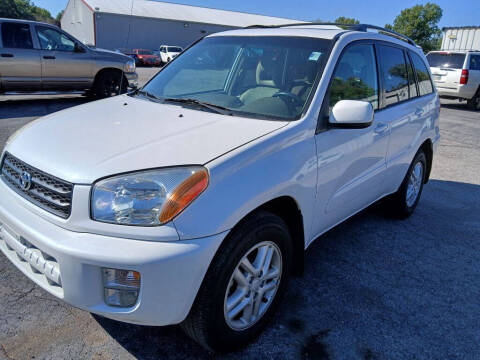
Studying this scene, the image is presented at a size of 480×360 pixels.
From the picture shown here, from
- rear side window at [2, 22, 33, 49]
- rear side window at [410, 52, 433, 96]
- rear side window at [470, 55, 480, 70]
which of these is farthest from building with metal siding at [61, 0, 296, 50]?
rear side window at [410, 52, 433, 96]

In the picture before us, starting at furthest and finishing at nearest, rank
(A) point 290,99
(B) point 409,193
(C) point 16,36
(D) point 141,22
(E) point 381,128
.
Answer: (D) point 141,22, (C) point 16,36, (B) point 409,193, (E) point 381,128, (A) point 290,99

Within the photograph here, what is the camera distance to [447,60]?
14.0m

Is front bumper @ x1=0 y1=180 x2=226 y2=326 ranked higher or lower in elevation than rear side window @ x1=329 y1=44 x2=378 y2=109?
lower

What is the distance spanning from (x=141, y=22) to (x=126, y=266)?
149 ft

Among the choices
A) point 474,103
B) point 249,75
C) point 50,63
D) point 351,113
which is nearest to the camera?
point 351,113

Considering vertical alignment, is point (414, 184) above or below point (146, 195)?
below

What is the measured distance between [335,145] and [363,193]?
0.75 meters

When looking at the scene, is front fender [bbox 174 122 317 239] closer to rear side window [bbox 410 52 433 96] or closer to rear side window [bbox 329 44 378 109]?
rear side window [bbox 329 44 378 109]

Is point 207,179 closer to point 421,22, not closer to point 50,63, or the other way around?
point 50,63

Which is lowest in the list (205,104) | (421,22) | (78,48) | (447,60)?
(205,104)

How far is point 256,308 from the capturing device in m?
2.37

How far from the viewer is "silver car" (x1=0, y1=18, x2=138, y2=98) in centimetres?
889

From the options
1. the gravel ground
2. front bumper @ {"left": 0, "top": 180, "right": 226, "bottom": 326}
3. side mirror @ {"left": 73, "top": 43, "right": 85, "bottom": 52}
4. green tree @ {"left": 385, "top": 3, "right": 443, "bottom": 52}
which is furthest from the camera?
green tree @ {"left": 385, "top": 3, "right": 443, "bottom": 52}

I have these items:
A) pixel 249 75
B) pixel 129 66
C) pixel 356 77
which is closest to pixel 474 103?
pixel 129 66
